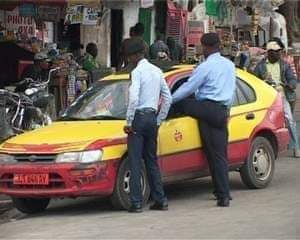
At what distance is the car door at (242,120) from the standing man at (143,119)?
4.10ft

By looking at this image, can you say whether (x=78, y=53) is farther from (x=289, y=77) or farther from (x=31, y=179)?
(x=31, y=179)

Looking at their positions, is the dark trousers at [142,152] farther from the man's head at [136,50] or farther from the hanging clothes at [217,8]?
the hanging clothes at [217,8]

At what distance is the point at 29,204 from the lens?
363 inches

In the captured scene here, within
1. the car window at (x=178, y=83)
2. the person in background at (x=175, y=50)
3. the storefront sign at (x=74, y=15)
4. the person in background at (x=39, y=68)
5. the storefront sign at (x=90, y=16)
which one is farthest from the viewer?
the person in background at (x=175, y=50)

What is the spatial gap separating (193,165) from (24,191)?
6.41ft

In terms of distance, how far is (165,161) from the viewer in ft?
29.5

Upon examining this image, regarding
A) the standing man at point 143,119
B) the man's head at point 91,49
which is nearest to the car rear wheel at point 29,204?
the standing man at point 143,119

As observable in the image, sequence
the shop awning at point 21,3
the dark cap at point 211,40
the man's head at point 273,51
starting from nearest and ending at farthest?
the dark cap at point 211,40, the man's head at point 273,51, the shop awning at point 21,3

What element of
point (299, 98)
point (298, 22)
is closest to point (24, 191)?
point (299, 98)

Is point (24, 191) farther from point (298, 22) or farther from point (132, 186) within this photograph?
point (298, 22)

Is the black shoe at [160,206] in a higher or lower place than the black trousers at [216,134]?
lower

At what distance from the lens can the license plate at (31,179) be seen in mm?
8375

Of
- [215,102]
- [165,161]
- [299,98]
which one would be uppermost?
[215,102]

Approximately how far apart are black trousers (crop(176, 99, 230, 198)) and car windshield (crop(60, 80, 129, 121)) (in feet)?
2.64
